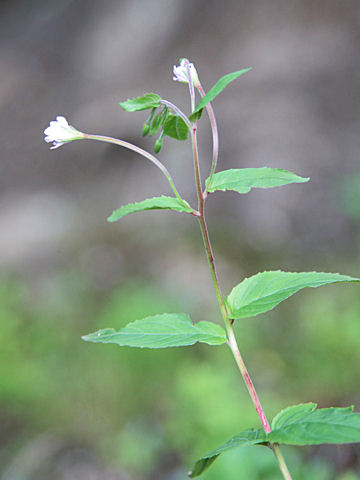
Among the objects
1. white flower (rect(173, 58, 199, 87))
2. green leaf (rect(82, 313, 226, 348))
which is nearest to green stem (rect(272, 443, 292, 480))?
green leaf (rect(82, 313, 226, 348))

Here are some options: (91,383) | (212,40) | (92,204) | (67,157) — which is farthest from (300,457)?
(212,40)

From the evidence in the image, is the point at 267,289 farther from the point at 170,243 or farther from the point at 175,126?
the point at 170,243

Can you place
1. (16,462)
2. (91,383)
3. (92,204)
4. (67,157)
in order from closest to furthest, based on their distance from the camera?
1. (16,462)
2. (91,383)
3. (92,204)
4. (67,157)

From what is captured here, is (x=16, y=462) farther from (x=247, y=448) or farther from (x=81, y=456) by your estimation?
(x=247, y=448)

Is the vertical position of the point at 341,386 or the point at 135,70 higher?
the point at 135,70

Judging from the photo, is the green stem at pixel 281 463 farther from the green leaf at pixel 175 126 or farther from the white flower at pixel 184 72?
the white flower at pixel 184 72

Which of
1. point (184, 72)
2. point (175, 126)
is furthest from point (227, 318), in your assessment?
point (184, 72)

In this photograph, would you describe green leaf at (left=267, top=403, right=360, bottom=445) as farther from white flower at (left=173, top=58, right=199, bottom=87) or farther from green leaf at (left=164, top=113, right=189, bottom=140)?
white flower at (left=173, top=58, right=199, bottom=87)
